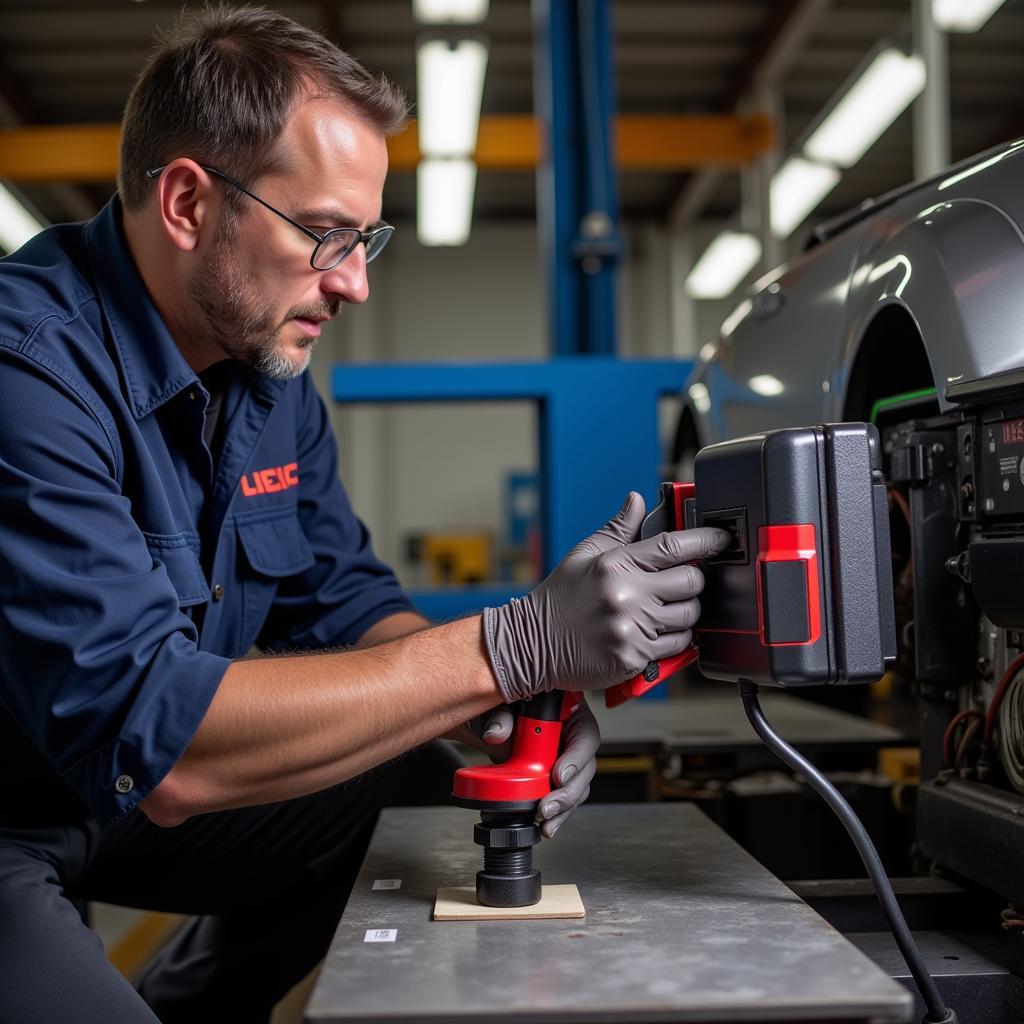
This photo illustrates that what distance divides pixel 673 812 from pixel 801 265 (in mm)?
972

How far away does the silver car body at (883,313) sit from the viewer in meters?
1.32

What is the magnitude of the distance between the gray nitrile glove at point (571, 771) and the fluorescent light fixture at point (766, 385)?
85 centimetres

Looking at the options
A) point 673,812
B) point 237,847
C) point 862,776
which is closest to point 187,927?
point 237,847

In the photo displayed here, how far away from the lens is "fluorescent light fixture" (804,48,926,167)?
501cm

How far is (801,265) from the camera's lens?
203 cm

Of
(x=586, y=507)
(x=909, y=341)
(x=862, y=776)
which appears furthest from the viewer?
(x=586, y=507)

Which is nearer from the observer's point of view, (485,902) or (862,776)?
(485,902)

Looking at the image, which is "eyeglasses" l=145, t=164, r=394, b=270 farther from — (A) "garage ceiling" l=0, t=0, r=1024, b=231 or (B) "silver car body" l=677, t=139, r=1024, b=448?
(A) "garage ceiling" l=0, t=0, r=1024, b=231

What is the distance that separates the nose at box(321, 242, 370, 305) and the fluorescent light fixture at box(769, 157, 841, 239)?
5.45m

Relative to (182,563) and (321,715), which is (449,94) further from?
(321,715)

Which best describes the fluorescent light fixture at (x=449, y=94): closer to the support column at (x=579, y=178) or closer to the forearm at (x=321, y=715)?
the support column at (x=579, y=178)

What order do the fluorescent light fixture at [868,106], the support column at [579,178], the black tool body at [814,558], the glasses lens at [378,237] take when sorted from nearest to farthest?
1. the black tool body at [814,558]
2. the glasses lens at [378,237]
3. the support column at [579,178]
4. the fluorescent light fixture at [868,106]

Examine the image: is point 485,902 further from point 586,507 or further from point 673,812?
point 586,507

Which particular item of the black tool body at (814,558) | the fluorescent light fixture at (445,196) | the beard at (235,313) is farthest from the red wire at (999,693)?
the fluorescent light fixture at (445,196)
